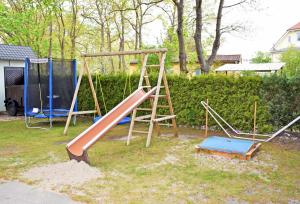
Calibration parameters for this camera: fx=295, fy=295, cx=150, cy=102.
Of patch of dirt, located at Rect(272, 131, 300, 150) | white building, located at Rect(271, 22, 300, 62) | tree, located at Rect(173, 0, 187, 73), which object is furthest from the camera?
white building, located at Rect(271, 22, 300, 62)

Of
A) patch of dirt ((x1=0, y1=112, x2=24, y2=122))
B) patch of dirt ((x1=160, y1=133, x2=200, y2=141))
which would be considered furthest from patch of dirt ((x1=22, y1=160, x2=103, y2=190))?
patch of dirt ((x1=0, y1=112, x2=24, y2=122))

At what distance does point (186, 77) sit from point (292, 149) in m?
3.29

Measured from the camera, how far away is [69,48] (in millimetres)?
25625

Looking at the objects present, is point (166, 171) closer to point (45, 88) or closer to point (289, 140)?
point (289, 140)

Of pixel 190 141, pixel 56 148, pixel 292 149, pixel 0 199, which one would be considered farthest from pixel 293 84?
pixel 0 199

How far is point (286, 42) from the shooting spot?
109ft

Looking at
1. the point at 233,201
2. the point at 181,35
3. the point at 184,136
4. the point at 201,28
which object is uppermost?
the point at 201,28

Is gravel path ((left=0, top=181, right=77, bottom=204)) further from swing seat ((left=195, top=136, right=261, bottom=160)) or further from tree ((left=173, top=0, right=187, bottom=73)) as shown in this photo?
tree ((left=173, top=0, right=187, bottom=73))

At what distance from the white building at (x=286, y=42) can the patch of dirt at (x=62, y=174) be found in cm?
3075

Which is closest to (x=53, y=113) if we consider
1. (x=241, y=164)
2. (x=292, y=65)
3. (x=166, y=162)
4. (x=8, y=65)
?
(x=166, y=162)

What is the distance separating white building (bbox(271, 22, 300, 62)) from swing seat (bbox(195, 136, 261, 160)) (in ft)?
93.5

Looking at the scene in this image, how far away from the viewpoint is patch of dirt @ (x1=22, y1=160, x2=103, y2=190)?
12.1ft

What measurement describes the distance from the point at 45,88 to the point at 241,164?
233 inches

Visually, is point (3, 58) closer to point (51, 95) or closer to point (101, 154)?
point (51, 95)
